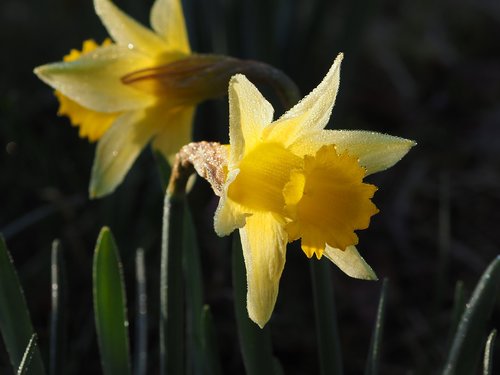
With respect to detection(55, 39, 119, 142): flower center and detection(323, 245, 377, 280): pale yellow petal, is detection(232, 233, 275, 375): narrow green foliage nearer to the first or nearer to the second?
detection(323, 245, 377, 280): pale yellow petal

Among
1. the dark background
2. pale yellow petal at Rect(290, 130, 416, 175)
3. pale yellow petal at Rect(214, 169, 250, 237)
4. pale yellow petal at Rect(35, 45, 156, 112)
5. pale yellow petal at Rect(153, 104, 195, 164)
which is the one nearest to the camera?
pale yellow petal at Rect(214, 169, 250, 237)

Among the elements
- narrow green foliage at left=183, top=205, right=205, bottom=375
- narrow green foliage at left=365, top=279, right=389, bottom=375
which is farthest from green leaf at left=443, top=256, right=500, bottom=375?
narrow green foliage at left=183, top=205, right=205, bottom=375

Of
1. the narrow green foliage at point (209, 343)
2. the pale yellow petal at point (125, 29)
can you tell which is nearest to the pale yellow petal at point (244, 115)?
the narrow green foliage at point (209, 343)

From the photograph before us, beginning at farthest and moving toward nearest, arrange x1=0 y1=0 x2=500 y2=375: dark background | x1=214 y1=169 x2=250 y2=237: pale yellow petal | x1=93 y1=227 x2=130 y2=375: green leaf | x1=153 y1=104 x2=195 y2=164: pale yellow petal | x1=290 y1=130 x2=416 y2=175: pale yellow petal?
x1=0 y1=0 x2=500 y2=375: dark background, x1=153 y1=104 x2=195 y2=164: pale yellow petal, x1=93 y1=227 x2=130 y2=375: green leaf, x1=290 y1=130 x2=416 y2=175: pale yellow petal, x1=214 y1=169 x2=250 y2=237: pale yellow petal

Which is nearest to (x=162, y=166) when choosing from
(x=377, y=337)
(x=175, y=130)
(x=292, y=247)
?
(x=175, y=130)

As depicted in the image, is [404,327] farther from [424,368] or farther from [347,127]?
[347,127]

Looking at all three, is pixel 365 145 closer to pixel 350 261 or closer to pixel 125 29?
pixel 350 261
